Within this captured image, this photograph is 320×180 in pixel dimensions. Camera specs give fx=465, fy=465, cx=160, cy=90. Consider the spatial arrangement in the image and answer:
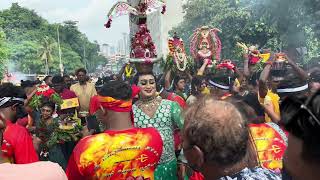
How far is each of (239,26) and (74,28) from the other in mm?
71750

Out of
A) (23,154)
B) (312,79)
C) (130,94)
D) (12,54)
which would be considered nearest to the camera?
(130,94)

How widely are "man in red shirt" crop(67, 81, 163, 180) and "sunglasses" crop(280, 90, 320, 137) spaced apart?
6.37ft

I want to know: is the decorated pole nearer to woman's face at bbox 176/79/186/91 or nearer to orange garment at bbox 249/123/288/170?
orange garment at bbox 249/123/288/170

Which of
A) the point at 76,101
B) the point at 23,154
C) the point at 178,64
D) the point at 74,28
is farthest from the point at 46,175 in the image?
the point at 74,28

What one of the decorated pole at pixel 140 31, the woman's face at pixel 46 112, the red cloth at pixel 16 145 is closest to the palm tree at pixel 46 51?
the woman's face at pixel 46 112

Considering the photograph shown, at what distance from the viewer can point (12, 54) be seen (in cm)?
7606

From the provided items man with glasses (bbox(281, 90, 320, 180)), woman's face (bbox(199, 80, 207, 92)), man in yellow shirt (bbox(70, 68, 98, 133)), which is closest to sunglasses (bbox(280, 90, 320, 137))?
man with glasses (bbox(281, 90, 320, 180))

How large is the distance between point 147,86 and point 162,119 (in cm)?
53

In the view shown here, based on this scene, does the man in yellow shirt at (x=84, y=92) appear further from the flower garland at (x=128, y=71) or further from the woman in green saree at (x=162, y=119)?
the woman in green saree at (x=162, y=119)

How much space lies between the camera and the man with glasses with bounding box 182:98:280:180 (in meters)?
2.00

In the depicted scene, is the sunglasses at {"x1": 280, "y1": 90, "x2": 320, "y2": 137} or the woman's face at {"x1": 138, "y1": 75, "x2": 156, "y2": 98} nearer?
the sunglasses at {"x1": 280, "y1": 90, "x2": 320, "y2": 137}

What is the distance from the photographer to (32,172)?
2.05 meters

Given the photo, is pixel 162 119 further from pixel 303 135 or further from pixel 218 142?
pixel 303 135

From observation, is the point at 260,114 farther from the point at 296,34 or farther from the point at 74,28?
the point at 74,28
